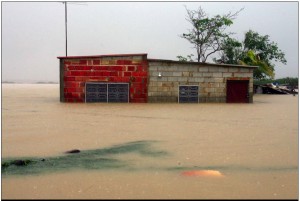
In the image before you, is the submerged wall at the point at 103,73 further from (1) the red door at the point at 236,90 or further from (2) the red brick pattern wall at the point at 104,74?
(1) the red door at the point at 236,90

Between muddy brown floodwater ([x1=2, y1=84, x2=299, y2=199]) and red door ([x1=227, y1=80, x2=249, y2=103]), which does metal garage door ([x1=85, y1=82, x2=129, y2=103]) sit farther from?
muddy brown floodwater ([x1=2, y1=84, x2=299, y2=199])

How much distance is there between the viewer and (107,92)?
69.1 feet

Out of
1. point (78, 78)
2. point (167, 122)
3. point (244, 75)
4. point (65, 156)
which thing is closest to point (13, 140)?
point (65, 156)

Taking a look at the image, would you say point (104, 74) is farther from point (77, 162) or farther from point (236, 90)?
point (77, 162)

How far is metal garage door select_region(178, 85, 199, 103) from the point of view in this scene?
2145 centimetres

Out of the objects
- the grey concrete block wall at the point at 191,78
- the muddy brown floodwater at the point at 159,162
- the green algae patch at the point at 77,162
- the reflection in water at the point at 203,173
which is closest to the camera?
the muddy brown floodwater at the point at 159,162

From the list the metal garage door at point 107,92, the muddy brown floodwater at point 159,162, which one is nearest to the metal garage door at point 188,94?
the metal garage door at point 107,92

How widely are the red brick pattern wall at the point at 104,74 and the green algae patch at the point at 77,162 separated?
14.3 metres

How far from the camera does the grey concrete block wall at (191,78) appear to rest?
69.3 ft

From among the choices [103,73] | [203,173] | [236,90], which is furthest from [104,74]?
[203,173]

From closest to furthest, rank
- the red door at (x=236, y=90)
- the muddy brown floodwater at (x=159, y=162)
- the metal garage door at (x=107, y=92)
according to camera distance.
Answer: the muddy brown floodwater at (x=159, y=162) → the metal garage door at (x=107, y=92) → the red door at (x=236, y=90)

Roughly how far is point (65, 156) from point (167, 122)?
5.45 m

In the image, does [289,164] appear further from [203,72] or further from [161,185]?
[203,72]

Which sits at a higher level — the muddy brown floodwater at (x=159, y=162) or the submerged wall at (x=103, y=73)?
the submerged wall at (x=103, y=73)
